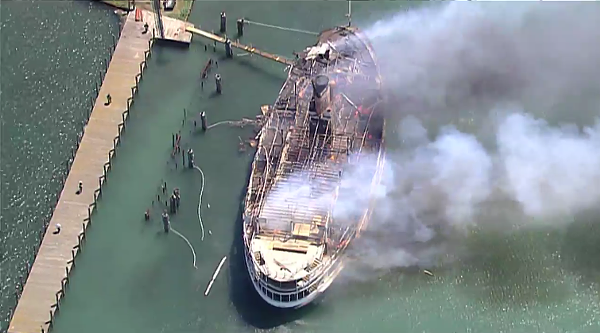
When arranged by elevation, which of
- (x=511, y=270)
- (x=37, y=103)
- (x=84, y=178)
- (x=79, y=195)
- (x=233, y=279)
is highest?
(x=37, y=103)

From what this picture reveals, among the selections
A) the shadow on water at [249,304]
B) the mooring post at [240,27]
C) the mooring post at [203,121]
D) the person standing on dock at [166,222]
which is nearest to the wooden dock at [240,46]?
the mooring post at [240,27]

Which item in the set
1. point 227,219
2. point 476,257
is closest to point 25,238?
point 227,219

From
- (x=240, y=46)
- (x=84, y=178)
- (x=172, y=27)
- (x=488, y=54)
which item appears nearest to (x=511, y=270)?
(x=488, y=54)

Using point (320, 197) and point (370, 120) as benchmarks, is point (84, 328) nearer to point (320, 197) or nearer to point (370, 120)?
point (320, 197)

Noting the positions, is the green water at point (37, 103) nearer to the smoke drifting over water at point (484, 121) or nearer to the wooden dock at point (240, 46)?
the wooden dock at point (240, 46)

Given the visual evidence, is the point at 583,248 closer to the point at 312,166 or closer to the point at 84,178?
the point at 312,166
